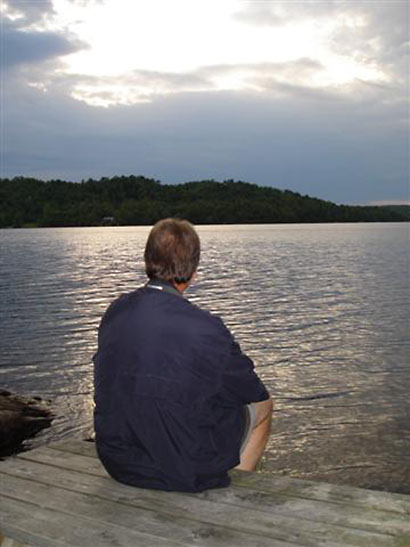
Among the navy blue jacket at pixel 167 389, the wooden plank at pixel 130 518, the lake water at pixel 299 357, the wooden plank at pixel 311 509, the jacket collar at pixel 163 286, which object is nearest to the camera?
the wooden plank at pixel 130 518

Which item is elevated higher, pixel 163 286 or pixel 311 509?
pixel 163 286

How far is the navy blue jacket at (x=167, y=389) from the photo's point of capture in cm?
449

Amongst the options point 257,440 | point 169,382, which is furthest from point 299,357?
point 169,382

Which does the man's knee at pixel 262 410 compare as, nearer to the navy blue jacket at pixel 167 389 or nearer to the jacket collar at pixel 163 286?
the navy blue jacket at pixel 167 389

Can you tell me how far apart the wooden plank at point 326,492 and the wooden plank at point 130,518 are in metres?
0.75

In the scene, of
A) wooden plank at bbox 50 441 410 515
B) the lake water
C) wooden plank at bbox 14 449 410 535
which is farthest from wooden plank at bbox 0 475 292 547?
the lake water

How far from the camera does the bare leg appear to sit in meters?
5.28

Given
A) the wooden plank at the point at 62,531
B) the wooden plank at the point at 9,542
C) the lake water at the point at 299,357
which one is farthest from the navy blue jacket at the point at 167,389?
the lake water at the point at 299,357

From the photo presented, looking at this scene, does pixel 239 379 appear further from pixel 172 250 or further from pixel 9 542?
pixel 9 542

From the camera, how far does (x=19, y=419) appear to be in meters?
16.9

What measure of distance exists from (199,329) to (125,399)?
29.5 inches

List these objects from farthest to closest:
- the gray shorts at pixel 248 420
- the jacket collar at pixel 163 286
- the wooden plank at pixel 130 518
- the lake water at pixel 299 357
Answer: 1. the lake water at pixel 299 357
2. the gray shorts at pixel 248 420
3. the jacket collar at pixel 163 286
4. the wooden plank at pixel 130 518

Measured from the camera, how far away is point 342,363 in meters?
24.2

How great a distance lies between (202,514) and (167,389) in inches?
35.9
